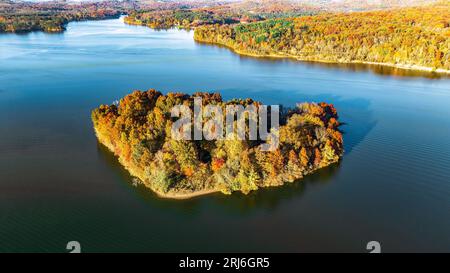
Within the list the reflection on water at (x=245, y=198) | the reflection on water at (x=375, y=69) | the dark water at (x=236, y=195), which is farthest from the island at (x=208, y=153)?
the reflection on water at (x=375, y=69)

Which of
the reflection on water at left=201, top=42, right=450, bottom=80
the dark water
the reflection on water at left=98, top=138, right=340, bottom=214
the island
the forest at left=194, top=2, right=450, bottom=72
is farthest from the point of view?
the forest at left=194, top=2, right=450, bottom=72

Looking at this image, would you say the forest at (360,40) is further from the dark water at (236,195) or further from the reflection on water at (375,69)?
the dark water at (236,195)

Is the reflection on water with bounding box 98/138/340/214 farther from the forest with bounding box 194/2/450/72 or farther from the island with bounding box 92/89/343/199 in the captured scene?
the forest with bounding box 194/2/450/72

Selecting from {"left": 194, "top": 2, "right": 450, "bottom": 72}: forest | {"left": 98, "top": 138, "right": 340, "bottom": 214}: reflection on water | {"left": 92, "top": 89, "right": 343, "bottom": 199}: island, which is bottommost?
{"left": 98, "top": 138, "right": 340, "bottom": 214}: reflection on water

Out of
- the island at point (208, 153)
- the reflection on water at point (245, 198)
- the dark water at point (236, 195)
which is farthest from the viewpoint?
the island at point (208, 153)

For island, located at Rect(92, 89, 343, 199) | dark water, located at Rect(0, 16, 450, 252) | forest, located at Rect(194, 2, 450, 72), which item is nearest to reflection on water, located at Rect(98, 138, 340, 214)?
dark water, located at Rect(0, 16, 450, 252)
